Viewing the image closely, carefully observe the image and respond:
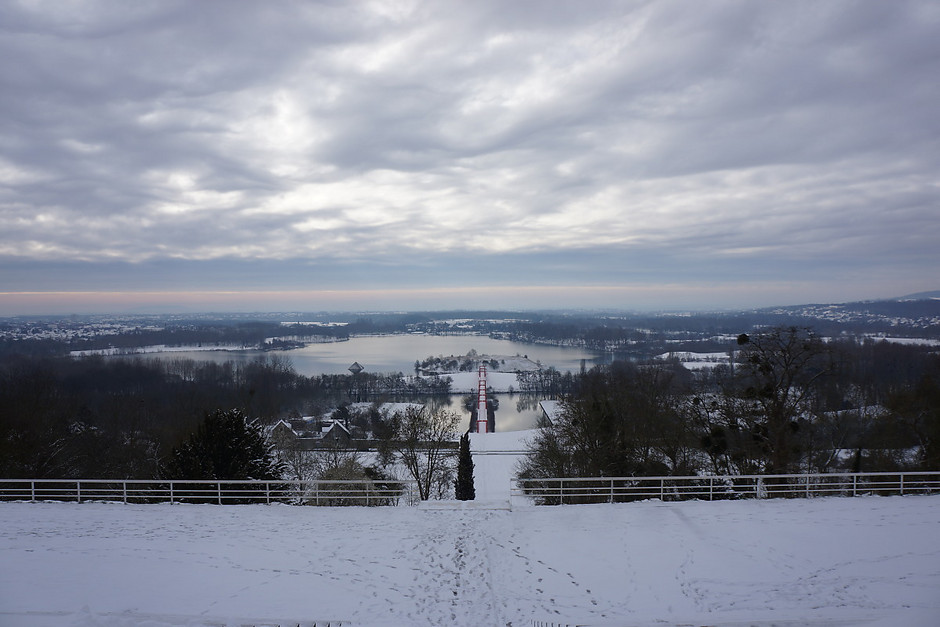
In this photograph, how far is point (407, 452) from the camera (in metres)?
20.8

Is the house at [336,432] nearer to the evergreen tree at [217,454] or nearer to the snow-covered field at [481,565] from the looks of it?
the evergreen tree at [217,454]

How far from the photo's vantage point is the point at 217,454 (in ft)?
43.8

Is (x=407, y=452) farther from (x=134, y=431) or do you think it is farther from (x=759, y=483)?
(x=134, y=431)

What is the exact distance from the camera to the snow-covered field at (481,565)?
6398 mm

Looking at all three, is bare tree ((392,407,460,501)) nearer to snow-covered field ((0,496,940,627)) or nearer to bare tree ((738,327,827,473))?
snow-covered field ((0,496,940,627))

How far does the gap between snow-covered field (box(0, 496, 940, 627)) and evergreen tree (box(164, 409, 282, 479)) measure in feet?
9.04

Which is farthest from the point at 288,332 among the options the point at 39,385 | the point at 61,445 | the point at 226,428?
the point at 226,428

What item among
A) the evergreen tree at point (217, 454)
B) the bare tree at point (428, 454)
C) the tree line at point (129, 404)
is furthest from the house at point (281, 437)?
the evergreen tree at point (217, 454)

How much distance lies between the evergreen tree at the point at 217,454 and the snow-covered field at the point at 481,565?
9.04 feet

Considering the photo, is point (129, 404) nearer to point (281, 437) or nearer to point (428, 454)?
point (281, 437)

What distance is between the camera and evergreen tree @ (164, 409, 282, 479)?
1320 cm

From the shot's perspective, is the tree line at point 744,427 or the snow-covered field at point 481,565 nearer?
the snow-covered field at point 481,565

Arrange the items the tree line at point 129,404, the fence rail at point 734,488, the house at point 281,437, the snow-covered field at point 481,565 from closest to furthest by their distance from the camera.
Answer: the snow-covered field at point 481,565 < the fence rail at point 734,488 < the tree line at point 129,404 < the house at point 281,437

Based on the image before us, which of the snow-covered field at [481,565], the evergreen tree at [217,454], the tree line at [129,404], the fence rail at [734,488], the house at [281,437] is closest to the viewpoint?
the snow-covered field at [481,565]
